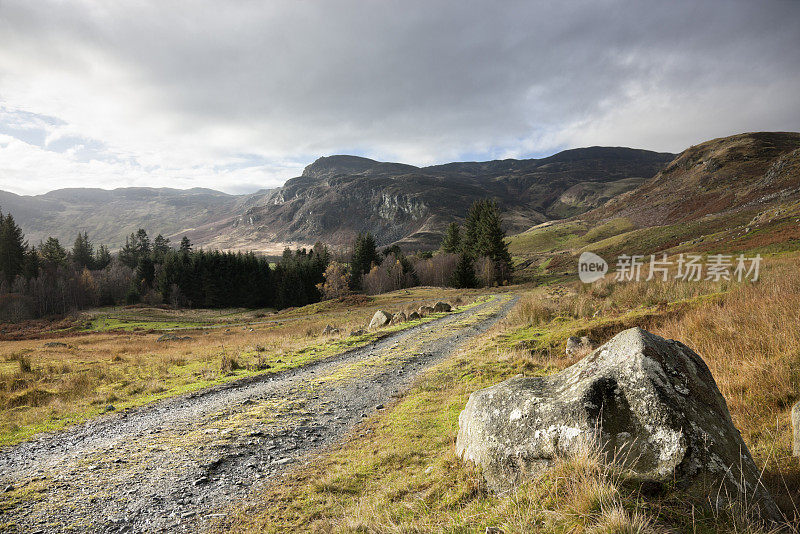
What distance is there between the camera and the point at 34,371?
16734 millimetres

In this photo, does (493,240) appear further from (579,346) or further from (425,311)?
(579,346)

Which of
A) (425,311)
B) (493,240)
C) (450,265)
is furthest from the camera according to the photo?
(450,265)

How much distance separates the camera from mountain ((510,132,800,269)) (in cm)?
4888

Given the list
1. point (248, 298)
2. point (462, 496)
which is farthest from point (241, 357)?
point (248, 298)

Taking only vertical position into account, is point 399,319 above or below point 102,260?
below

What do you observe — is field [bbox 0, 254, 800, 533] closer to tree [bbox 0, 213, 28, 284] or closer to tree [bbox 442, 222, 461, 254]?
tree [bbox 442, 222, 461, 254]

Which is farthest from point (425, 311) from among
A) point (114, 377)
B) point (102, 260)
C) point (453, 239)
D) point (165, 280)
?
point (102, 260)

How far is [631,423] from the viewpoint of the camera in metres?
3.44

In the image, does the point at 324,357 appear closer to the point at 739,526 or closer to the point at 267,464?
the point at 267,464

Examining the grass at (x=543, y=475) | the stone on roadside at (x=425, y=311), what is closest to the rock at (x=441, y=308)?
the stone on roadside at (x=425, y=311)

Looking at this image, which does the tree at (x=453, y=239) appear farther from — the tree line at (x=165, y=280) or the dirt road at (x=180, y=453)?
the dirt road at (x=180, y=453)

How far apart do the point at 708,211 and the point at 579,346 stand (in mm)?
114685

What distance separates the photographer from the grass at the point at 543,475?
2.73 m

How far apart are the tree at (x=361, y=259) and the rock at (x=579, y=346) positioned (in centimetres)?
8714
